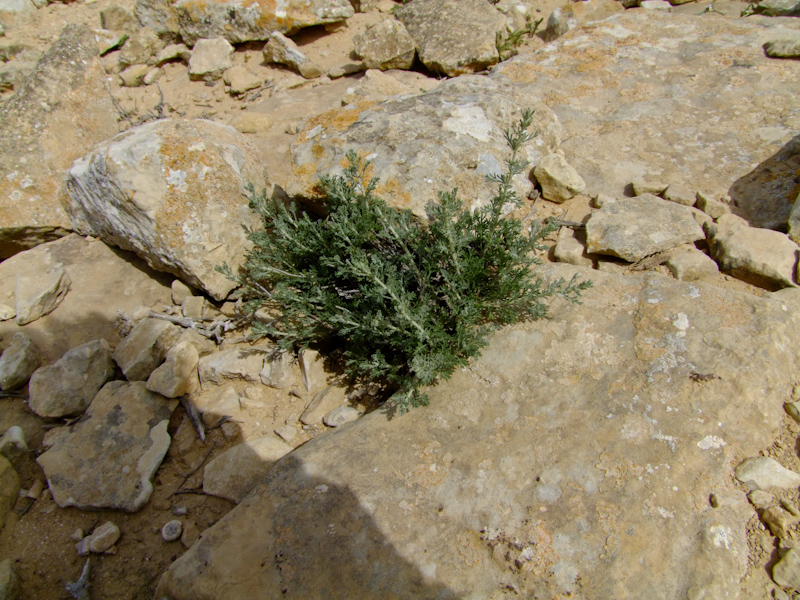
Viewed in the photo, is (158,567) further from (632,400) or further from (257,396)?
(632,400)

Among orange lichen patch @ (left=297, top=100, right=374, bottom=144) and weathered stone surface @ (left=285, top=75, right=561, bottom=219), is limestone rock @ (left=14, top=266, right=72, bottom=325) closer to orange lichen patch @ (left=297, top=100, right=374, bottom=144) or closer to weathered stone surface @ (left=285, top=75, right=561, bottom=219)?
weathered stone surface @ (left=285, top=75, right=561, bottom=219)

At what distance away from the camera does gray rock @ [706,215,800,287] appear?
291 centimetres

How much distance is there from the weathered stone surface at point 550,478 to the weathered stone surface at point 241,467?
0.41m

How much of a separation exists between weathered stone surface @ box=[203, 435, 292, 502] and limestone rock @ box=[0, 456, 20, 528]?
4.10ft

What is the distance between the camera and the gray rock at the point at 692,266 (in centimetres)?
310

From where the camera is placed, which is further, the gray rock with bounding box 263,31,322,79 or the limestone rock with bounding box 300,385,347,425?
the gray rock with bounding box 263,31,322,79

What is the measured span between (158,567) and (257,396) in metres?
1.16

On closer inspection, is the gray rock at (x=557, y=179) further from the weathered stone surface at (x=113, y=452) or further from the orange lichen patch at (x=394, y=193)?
the weathered stone surface at (x=113, y=452)

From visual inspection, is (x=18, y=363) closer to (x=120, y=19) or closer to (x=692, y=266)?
(x=692, y=266)

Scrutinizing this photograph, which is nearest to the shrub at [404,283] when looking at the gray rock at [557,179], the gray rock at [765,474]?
the gray rock at [557,179]

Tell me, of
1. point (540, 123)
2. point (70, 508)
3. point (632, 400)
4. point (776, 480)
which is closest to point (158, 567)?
point (70, 508)

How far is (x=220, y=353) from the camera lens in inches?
138

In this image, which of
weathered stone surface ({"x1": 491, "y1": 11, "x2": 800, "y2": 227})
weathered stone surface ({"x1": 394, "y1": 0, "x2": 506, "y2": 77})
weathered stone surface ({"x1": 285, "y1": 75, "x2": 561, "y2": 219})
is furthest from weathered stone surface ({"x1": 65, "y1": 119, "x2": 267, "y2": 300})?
weathered stone surface ({"x1": 394, "y1": 0, "x2": 506, "y2": 77})

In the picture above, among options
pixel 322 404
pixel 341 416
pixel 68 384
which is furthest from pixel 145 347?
pixel 341 416
